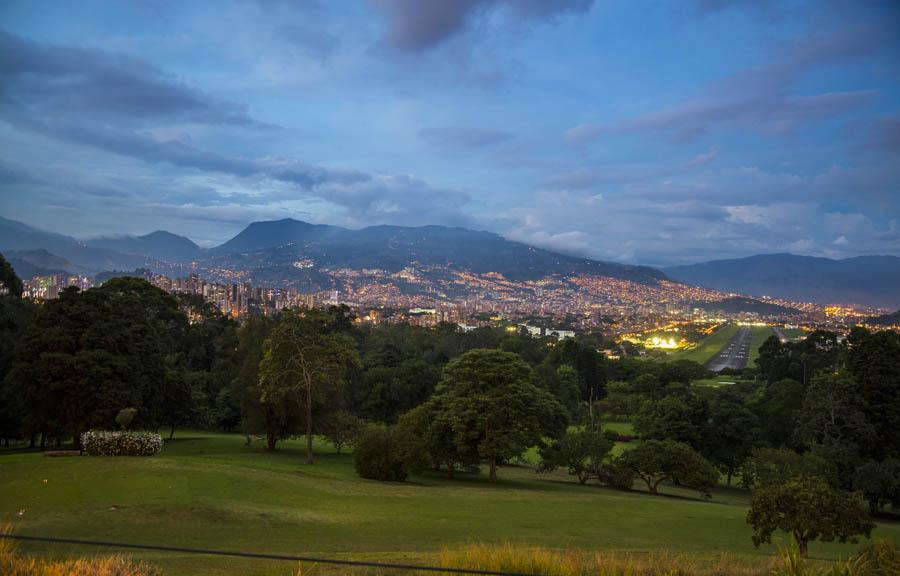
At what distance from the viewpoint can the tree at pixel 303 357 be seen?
27703 mm

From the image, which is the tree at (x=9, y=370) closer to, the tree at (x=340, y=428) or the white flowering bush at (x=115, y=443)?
the white flowering bush at (x=115, y=443)

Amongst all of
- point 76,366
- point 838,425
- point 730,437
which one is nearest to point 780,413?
point 730,437

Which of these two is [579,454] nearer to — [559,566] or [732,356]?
[559,566]

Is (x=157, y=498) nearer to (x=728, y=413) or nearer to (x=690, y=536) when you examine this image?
(x=690, y=536)

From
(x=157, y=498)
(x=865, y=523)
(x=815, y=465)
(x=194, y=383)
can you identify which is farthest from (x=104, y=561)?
(x=194, y=383)

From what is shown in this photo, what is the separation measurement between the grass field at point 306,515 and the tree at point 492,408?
2.98 m

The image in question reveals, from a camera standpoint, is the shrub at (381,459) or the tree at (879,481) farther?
the tree at (879,481)

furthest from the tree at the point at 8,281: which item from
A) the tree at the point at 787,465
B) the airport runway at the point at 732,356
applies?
the airport runway at the point at 732,356

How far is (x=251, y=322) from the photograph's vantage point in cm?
3944

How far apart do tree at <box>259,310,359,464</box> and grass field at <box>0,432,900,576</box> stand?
5.61 meters

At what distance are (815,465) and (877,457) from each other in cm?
727

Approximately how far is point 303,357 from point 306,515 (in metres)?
13.5

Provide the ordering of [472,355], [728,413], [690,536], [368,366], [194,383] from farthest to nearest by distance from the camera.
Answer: [368,366], [194,383], [728,413], [472,355], [690,536]


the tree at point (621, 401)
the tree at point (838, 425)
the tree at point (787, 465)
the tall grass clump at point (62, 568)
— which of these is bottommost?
the tree at point (621, 401)
